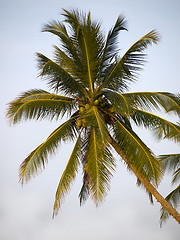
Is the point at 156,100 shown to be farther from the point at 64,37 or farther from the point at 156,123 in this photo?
the point at 64,37

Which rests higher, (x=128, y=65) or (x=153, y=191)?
(x=128, y=65)

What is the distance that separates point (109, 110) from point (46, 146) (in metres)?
2.17

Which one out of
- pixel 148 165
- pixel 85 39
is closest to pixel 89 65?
pixel 85 39

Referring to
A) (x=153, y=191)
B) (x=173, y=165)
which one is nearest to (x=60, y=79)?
(x=153, y=191)

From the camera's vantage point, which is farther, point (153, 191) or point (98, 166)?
point (153, 191)

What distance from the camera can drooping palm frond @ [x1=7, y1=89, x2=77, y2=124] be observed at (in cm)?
1066

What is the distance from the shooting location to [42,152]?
1037 centimetres

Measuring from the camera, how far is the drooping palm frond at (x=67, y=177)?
1013 cm

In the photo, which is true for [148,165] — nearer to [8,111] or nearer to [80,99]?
[80,99]

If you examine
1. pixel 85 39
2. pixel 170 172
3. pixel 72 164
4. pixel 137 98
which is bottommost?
pixel 170 172

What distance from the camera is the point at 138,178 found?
1113 cm

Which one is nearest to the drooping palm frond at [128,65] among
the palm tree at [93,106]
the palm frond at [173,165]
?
the palm tree at [93,106]

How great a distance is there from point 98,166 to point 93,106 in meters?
1.76

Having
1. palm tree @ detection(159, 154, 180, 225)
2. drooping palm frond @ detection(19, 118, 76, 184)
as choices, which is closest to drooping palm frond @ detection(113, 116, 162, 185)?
drooping palm frond @ detection(19, 118, 76, 184)
